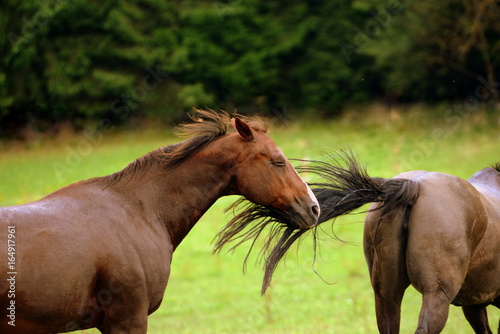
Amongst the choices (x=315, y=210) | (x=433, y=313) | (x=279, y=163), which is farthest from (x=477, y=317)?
(x=279, y=163)

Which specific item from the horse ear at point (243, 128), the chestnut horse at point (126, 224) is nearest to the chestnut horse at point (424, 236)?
the chestnut horse at point (126, 224)

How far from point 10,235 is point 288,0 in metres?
23.9

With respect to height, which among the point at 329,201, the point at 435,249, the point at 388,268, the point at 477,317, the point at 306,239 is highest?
the point at 329,201

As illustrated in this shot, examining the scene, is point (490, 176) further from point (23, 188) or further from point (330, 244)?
point (23, 188)

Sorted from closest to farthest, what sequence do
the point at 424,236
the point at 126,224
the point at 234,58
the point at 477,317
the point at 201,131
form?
the point at 126,224, the point at 201,131, the point at 424,236, the point at 477,317, the point at 234,58

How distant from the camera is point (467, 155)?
18.9 metres

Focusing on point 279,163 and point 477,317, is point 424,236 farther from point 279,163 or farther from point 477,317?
point 477,317

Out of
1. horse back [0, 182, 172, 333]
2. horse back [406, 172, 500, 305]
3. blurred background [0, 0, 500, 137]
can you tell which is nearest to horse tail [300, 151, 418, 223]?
horse back [406, 172, 500, 305]

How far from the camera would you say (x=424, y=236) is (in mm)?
4723

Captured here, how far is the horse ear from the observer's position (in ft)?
13.7

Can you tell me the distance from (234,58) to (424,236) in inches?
826

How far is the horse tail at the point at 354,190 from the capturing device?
4.86 m

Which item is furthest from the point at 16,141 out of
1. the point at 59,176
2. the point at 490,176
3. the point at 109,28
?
the point at 490,176

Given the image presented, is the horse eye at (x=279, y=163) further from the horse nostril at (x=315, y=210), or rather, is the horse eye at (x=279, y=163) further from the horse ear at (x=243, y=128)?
the horse nostril at (x=315, y=210)
